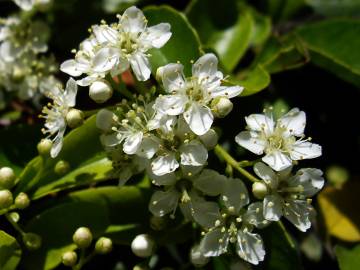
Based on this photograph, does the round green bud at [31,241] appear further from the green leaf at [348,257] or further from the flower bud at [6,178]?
the green leaf at [348,257]

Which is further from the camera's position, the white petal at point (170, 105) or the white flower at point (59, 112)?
the white flower at point (59, 112)

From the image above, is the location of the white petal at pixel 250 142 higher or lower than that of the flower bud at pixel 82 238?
higher

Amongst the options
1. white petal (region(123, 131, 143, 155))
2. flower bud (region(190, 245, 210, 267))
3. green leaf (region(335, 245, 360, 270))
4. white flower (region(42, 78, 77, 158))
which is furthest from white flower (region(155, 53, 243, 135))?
green leaf (region(335, 245, 360, 270))

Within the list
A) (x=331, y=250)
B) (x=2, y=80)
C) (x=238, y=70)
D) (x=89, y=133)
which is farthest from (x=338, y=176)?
(x=2, y=80)

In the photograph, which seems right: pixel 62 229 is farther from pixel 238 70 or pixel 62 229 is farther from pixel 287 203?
pixel 238 70

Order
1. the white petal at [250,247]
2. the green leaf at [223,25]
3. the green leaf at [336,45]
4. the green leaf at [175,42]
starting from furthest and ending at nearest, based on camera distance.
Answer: the green leaf at [223,25]
the green leaf at [336,45]
the green leaf at [175,42]
the white petal at [250,247]

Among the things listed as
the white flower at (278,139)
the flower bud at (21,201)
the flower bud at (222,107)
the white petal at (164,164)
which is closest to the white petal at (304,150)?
the white flower at (278,139)

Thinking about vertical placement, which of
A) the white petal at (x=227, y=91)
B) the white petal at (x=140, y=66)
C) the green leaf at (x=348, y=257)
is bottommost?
the green leaf at (x=348, y=257)
